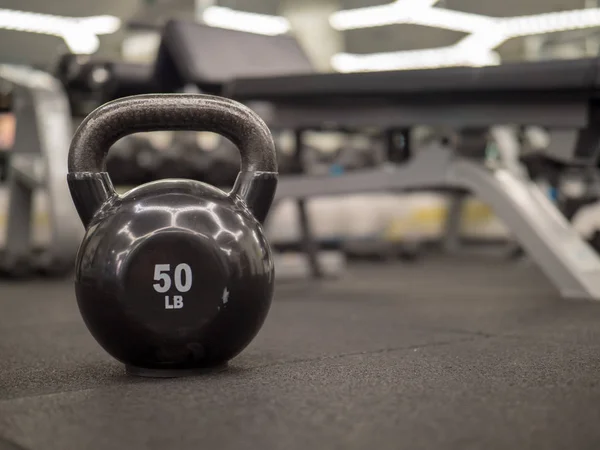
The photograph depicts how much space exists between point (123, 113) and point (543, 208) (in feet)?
5.07

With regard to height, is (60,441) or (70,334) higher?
(60,441)

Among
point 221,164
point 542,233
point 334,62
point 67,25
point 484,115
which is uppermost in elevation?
point 67,25

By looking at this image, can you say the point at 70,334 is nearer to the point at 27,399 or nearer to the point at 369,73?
the point at 27,399

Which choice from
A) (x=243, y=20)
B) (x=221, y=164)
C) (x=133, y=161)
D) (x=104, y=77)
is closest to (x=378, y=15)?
(x=243, y=20)

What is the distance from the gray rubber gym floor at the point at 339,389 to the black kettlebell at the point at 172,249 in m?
0.06

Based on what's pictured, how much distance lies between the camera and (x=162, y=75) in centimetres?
296

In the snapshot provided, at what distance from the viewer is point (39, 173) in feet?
10.0

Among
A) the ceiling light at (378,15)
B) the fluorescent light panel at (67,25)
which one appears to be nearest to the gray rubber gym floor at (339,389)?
the ceiling light at (378,15)

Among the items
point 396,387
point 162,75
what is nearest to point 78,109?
point 162,75

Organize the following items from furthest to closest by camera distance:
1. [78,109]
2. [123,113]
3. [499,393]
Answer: [78,109]
[123,113]
[499,393]

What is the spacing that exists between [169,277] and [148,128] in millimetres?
231

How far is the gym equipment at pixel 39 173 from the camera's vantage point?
2.88 metres

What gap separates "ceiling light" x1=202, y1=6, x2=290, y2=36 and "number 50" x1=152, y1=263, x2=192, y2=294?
801cm

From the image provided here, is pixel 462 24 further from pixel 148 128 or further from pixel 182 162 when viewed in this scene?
pixel 148 128
